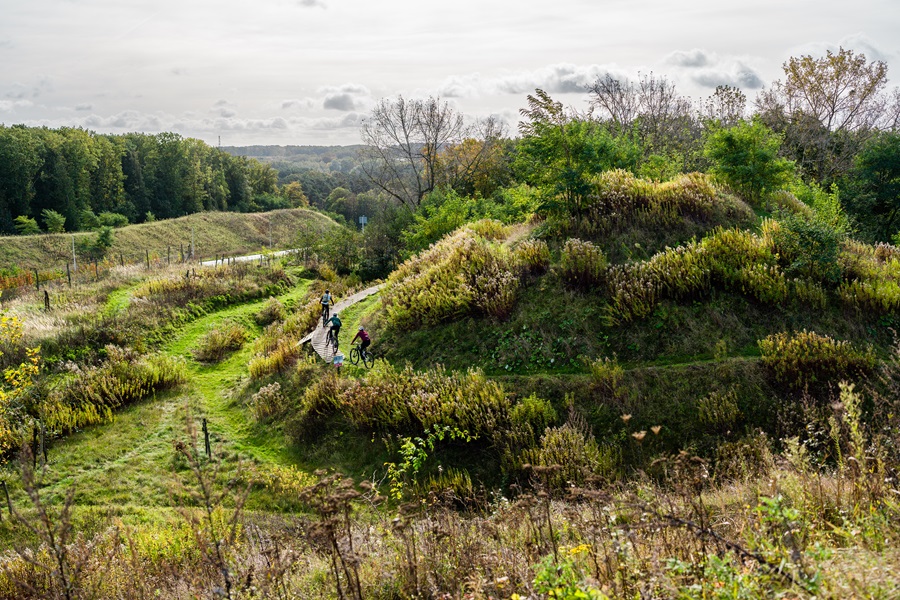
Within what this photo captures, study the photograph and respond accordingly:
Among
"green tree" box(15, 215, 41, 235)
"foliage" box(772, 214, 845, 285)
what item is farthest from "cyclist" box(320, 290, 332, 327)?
"green tree" box(15, 215, 41, 235)

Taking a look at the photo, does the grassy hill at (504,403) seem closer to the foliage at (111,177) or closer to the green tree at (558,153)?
the green tree at (558,153)

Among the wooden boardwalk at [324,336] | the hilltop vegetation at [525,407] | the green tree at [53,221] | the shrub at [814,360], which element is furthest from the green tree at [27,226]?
the shrub at [814,360]

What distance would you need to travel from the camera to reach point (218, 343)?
18.7 m

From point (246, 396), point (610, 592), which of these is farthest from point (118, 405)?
point (610, 592)

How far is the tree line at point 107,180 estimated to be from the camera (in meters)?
52.4

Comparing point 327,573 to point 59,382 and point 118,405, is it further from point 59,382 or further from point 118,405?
point 59,382

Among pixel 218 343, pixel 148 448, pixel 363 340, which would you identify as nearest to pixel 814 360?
pixel 363 340

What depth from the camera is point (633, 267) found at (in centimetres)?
1281

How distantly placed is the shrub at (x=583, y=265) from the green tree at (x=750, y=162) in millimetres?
6391

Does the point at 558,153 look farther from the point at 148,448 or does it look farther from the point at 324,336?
the point at 148,448

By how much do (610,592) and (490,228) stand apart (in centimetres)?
1629

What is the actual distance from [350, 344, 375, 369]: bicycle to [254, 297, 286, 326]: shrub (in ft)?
31.6

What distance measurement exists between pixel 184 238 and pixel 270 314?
4190 cm

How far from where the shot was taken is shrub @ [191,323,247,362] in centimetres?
1844
